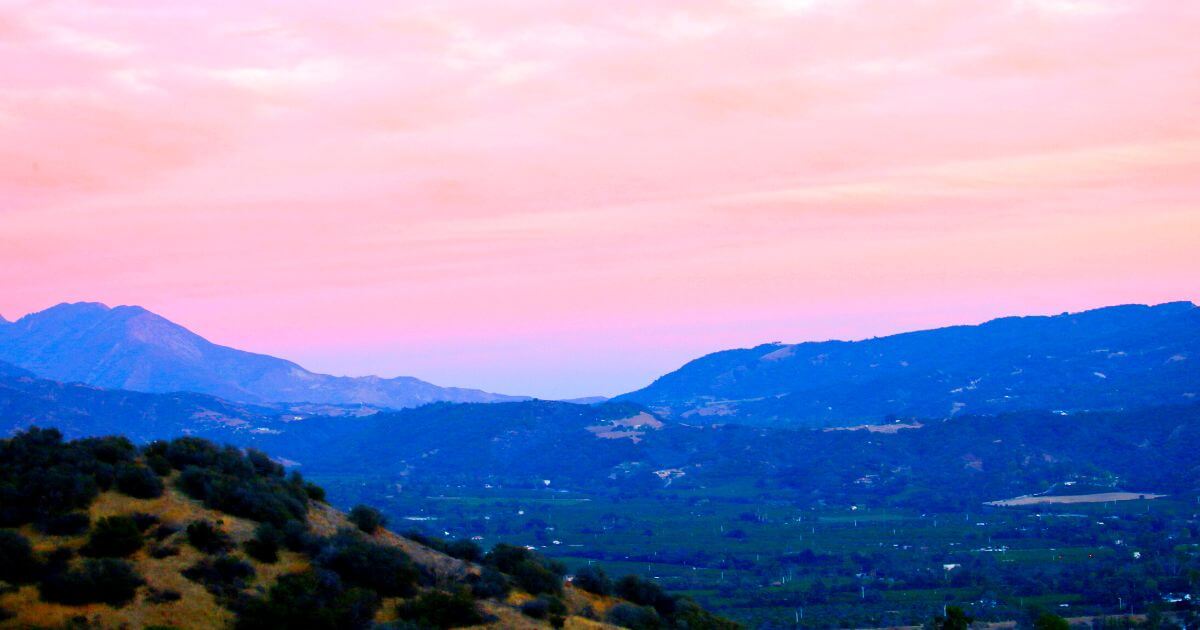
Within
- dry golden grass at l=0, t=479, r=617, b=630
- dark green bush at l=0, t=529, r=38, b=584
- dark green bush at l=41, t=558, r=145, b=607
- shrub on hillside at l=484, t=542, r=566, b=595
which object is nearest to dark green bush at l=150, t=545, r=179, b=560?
dry golden grass at l=0, t=479, r=617, b=630

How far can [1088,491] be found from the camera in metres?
187

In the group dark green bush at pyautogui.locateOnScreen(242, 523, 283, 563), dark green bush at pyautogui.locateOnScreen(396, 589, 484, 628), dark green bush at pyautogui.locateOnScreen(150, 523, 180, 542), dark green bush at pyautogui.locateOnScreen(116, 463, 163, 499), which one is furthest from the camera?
dark green bush at pyautogui.locateOnScreen(116, 463, 163, 499)

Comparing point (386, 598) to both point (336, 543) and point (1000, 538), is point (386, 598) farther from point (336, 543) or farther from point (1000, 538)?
point (1000, 538)

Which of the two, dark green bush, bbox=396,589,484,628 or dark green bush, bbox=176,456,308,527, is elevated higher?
dark green bush, bbox=176,456,308,527

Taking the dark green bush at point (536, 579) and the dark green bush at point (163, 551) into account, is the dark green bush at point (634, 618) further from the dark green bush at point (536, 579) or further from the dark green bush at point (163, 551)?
the dark green bush at point (163, 551)

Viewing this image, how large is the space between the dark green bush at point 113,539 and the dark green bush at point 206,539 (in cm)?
155

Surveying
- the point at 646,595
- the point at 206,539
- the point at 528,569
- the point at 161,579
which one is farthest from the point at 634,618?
the point at 161,579

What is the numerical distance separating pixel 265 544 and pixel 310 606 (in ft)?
16.8

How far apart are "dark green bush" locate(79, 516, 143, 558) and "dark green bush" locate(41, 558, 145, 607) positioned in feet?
6.23

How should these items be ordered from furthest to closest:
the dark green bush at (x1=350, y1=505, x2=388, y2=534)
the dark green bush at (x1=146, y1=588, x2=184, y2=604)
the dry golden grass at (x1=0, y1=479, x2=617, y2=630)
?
the dark green bush at (x1=350, y1=505, x2=388, y2=534) < the dark green bush at (x1=146, y1=588, x2=184, y2=604) < the dry golden grass at (x1=0, y1=479, x2=617, y2=630)

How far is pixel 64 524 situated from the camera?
39562mm

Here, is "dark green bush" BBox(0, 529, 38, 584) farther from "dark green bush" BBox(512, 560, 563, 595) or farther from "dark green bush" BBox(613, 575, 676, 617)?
"dark green bush" BBox(613, 575, 676, 617)

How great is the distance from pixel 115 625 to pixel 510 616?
1195 cm

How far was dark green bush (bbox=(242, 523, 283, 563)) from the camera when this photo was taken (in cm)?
4056
